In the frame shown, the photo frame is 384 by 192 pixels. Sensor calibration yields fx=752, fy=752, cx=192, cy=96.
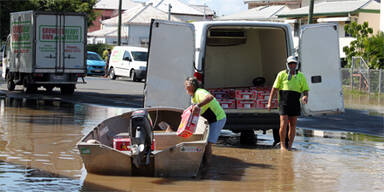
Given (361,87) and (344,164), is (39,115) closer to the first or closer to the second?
(344,164)

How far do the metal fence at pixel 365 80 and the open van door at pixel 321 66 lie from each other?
1870 centimetres

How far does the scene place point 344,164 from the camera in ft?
39.5

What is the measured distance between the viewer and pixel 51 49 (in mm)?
25969

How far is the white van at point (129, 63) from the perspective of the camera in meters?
38.7

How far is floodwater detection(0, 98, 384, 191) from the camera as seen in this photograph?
32.0 feet

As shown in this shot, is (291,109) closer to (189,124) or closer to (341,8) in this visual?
(189,124)

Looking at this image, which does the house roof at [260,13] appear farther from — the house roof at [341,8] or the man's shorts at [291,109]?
the man's shorts at [291,109]

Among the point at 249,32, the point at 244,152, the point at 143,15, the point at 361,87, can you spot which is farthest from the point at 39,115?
the point at 143,15

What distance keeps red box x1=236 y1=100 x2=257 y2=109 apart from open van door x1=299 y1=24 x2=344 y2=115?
1.04m

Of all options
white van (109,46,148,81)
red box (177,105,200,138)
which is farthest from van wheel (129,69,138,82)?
red box (177,105,200,138)

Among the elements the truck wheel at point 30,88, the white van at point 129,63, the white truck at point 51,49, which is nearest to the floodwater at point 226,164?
the white truck at point 51,49

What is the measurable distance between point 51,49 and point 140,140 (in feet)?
55.0

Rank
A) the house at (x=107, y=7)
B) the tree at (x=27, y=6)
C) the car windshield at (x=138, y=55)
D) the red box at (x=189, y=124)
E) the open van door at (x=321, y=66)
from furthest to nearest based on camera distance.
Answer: the house at (x=107, y=7) → the car windshield at (x=138, y=55) → the tree at (x=27, y=6) → the open van door at (x=321, y=66) → the red box at (x=189, y=124)

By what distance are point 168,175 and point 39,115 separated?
9.16 meters
